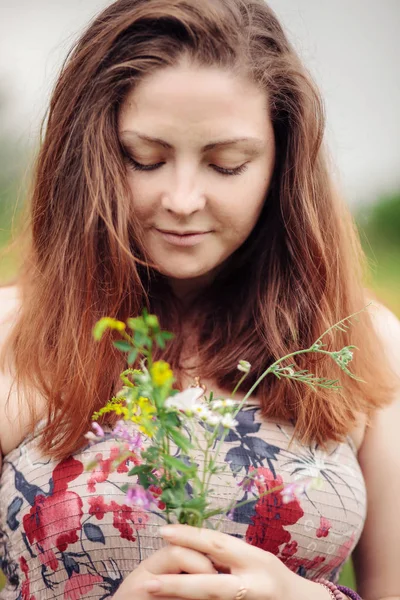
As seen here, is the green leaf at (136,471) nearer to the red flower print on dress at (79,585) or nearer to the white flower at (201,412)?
the white flower at (201,412)

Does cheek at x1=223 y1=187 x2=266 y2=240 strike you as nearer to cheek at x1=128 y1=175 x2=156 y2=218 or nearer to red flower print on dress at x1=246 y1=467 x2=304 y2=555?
cheek at x1=128 y1=175 x2=156 y2=218

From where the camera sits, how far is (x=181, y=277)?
1.73 m

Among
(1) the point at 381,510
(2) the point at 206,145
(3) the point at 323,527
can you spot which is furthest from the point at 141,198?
(1) the point at 381,510

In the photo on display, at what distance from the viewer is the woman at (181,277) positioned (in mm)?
1632

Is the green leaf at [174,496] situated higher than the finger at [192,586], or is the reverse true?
the green leaf at [174,496]

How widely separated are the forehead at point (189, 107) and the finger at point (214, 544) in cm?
73

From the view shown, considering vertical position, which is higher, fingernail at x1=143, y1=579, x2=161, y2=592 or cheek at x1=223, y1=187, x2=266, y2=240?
cheek at x1=223, y1=187, x2=266, y2=240

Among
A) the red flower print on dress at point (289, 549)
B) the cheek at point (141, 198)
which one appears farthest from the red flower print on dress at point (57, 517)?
the cheek at point (141, 198)

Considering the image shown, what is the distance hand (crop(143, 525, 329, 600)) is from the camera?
124 cm

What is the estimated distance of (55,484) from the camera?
1.69 meters

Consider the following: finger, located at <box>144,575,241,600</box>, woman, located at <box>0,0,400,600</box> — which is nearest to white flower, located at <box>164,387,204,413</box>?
finger, located at <box>144,575,241,600</box>

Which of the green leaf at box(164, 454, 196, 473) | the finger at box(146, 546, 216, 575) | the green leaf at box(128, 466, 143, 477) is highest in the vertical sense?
the green leaf at box(164, 454, 196, 473)

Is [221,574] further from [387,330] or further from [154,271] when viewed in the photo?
[387,330]

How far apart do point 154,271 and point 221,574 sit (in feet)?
2.41
